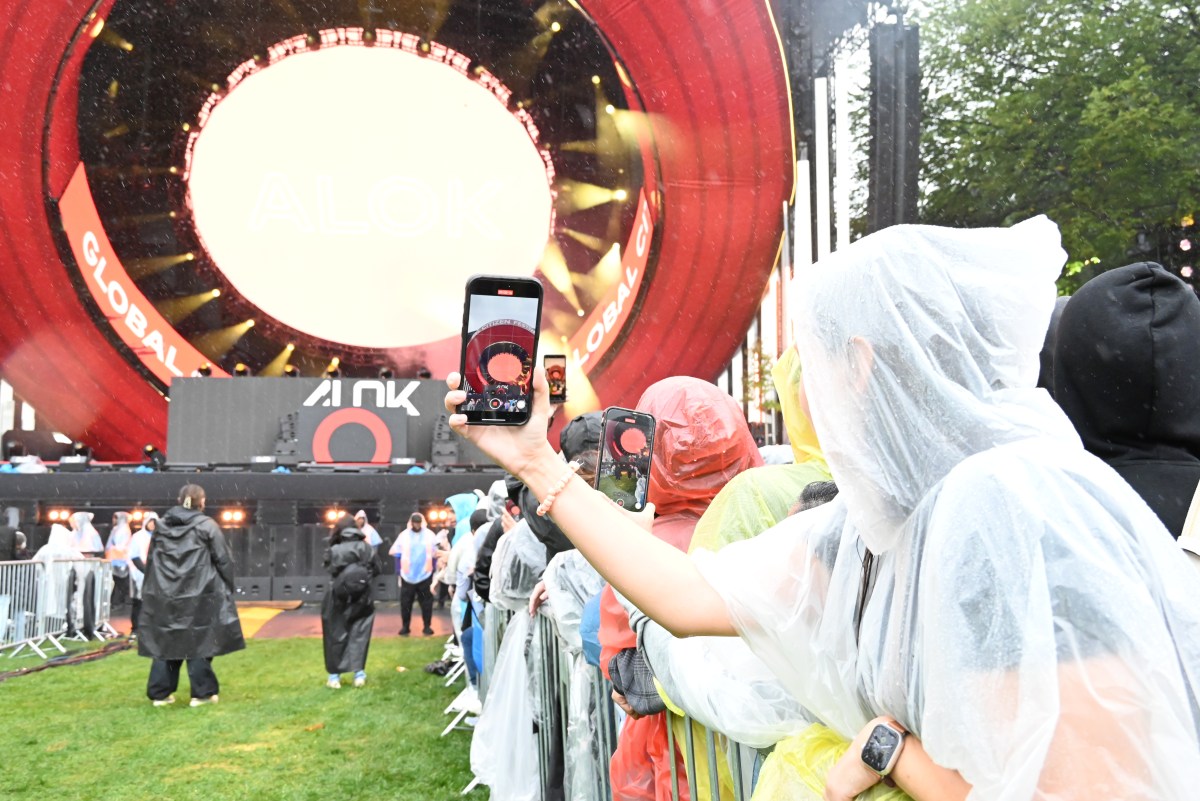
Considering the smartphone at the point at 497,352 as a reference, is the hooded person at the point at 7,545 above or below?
below

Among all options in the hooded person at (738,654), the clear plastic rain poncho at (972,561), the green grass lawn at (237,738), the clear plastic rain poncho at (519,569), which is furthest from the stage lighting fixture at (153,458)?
the clear plastic rain poncho at (972,561)

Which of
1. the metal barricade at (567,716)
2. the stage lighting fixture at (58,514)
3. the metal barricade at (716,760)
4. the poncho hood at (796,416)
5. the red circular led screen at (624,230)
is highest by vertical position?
the red circular led screen at (624,230)

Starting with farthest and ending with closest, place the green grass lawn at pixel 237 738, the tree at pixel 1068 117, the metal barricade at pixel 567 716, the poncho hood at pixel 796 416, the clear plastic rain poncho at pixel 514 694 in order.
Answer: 1. the tree at pixel 1068 117
2. the green grass lawn at pixel 237 738
3. the clear plastic rain poncho at pixel 514 694
4. the metal barricade at pixel 567 716
5. the poncho hood at pixel 796 416

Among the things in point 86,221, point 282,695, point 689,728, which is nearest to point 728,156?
point 86,221

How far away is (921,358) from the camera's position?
53.1 inches

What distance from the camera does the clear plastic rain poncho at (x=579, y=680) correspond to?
149 inches

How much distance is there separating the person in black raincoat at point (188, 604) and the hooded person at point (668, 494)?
6.20 m

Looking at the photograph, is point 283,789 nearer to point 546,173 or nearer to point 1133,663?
point 1133,663

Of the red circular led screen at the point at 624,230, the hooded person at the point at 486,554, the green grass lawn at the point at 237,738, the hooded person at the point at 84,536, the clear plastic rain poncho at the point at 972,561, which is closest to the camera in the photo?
the clear plastic rain poncho at the point at 972,561

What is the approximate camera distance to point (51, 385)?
70.4ft

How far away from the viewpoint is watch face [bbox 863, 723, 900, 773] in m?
1.33

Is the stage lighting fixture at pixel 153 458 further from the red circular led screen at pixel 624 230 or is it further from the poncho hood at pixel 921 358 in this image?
the poncho hood at pixel 921 358

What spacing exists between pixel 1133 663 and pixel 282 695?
8.69 metres

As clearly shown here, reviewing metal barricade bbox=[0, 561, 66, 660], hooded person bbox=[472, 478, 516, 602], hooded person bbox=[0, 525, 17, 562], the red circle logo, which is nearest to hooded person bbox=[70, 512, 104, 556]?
hooded person bbox=[0, 525, 17, 562]
